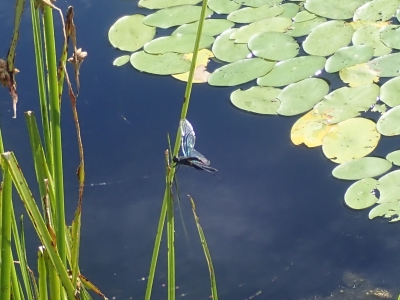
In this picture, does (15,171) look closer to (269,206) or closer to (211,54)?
(269,206)

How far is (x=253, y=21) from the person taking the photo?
1.90 m

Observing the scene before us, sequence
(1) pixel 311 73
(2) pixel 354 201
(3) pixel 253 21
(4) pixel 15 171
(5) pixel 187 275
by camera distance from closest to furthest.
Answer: (4) pixel 15 171 → (5) pixel 187 275 → (2) pixel 354 201 → (1) pixel 311 73 → (3) pixel 253 21

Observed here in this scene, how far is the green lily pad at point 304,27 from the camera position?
1.81m

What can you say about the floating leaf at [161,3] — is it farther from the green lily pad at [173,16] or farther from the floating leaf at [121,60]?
the floating leaf at [121,60]

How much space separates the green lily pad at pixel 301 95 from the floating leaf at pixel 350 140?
0.40ft

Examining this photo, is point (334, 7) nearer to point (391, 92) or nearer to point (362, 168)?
point (391, 92)

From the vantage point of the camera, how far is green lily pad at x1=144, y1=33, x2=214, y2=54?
1.78 m

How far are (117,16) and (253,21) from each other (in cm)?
49

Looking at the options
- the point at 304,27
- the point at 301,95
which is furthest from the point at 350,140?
the point at 304,27

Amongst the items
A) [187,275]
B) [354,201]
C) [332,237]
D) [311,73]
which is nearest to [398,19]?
[311,73]

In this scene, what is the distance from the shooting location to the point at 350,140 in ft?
4.58

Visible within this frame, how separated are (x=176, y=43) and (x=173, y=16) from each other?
0.20m

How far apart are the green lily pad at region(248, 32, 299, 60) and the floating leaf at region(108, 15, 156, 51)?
369mm

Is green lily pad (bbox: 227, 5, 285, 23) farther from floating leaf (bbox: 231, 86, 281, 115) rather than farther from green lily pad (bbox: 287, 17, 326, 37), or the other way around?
floating leaf (bbox: 231, 86, 281, 115)
